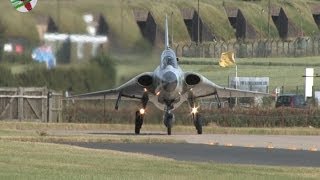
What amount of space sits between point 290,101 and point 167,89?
76.5ft

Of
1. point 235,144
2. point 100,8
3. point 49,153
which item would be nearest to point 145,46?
point 100,8

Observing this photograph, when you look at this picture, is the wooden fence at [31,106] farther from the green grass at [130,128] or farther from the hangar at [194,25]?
the hangar at [194,25]

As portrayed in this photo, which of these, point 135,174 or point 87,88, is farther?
point 87,88

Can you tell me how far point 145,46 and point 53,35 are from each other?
3.95m

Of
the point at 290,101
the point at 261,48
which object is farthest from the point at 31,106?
the point at 261,48

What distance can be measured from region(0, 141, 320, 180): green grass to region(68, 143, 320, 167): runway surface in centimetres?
237

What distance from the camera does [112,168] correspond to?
19.3 meters

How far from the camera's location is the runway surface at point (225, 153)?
24016 mm

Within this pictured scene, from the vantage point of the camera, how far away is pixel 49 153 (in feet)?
74.5

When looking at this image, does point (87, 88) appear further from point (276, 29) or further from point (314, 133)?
point (276, 29)

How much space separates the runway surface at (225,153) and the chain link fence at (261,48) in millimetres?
31219

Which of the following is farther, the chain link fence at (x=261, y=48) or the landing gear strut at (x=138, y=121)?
the chain link fence at (x=261, y=48)

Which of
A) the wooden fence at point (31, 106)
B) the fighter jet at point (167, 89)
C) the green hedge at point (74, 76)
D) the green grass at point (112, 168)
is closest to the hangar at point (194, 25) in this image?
the wooden fence at point (31, 106)

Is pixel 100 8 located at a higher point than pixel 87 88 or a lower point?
higher
